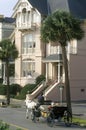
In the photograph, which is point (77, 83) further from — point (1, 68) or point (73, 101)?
point (1, 68)

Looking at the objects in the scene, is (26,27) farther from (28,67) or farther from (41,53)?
(28,67)

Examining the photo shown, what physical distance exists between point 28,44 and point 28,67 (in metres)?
2.91

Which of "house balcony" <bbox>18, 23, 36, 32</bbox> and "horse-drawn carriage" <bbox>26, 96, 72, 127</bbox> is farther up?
"house balcony" <bbox>18, 23, 36, 32</bbox>

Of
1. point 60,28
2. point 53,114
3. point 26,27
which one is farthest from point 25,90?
point 53,114

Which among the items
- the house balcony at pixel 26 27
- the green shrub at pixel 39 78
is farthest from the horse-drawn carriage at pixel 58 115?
the house balcony at pixel 26 27

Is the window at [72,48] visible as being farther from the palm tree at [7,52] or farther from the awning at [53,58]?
the palm tree at [7,52]

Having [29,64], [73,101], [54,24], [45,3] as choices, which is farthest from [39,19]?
[54,24]

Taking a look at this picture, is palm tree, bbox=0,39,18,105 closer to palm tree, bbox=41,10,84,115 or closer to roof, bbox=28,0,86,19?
roof, bbox=28,0,86,19

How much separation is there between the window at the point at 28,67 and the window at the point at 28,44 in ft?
4.12

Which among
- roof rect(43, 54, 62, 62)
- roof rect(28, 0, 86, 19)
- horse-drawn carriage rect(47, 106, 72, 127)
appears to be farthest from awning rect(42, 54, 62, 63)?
horse-drawn carriage rect(47, 106, 72, 127)

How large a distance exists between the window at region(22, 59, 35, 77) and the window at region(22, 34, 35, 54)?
1.26m

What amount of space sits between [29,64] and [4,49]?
14090 millimetres

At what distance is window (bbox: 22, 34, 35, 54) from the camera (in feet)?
188

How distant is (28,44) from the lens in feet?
190
